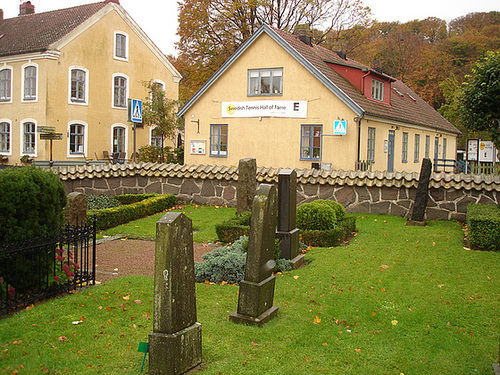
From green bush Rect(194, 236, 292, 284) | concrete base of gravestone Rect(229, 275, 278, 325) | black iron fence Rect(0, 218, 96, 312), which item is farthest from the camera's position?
green bush Rect(194, 236, 292, 284)

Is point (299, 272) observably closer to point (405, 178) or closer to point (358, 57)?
point (405, 178)

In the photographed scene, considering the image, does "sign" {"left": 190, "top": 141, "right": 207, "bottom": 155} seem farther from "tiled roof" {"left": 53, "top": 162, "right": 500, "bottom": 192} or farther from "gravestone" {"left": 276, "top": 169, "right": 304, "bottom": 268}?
"gravestone" {"left": 276, "top": 169, "right": 304, "bottom": 268}

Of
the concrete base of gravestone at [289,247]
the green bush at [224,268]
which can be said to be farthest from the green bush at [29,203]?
the concrete base of gravestone at [289,247]

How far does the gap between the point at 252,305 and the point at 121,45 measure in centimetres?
3047

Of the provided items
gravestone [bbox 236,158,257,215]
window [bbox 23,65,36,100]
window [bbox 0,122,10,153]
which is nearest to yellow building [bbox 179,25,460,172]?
gravestone [bbox 236,158,257,215]

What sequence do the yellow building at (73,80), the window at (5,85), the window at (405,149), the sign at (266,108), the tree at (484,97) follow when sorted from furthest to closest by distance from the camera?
1. the window at (5,85)
2. the yellow building at (73,80)
3. the window at (405,149)
4. the sign at (266,108)
5. the tree at (484,97)

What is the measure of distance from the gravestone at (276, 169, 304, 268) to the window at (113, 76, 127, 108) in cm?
2586

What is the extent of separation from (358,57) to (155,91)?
21.5 meters

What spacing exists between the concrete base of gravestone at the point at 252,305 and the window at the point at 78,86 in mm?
27156

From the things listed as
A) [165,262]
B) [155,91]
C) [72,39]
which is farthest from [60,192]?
[72,39]

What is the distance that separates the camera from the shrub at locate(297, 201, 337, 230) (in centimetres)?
1100

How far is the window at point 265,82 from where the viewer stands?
23406mm

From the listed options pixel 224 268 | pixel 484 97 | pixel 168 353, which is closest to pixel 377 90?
pixel 484 97

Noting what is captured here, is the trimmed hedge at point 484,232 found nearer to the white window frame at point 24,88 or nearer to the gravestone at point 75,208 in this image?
the gravestone at point 75,208
